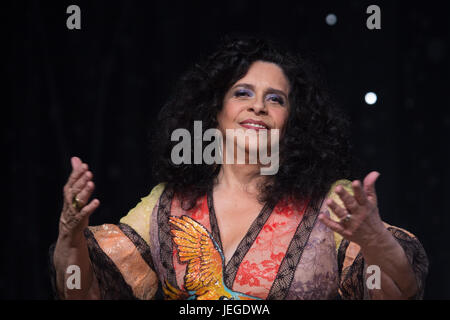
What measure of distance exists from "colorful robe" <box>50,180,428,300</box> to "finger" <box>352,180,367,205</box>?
0.39 metres

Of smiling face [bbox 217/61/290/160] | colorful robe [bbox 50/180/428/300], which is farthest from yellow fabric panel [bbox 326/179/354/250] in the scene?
smiling face [bbox 217/61/290/160]

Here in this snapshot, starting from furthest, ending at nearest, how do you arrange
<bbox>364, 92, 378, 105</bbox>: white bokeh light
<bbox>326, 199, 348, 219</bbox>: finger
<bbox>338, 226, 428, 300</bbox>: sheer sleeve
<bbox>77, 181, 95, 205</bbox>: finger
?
<bbox>364, 92, 378, 105</bbox>: white bokeh light → <bbox>338, 226, 428, 300</bbox>: sheer sleeve → <bbox>77, 181, 95, 205</bbox>: finger → <bbox>326, 199, 348, 219</bbox>: finger

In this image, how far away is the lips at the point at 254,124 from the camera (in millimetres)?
2107

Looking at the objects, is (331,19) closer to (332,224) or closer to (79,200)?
(332,224)

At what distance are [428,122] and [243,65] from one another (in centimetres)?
106

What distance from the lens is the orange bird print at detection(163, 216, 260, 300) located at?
6.47 feet

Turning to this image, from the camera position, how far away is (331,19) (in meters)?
2.81

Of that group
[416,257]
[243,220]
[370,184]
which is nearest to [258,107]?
[243,220]

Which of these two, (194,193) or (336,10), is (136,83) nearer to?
(194,193)

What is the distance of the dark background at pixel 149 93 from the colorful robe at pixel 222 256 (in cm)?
69

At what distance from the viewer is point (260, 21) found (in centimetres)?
288

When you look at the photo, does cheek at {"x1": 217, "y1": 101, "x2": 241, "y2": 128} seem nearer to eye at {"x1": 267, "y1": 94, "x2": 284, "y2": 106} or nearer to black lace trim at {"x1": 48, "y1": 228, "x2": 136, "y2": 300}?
eye at {"x1": 267, "y1": 94, "x2": 284, "y2": 106}

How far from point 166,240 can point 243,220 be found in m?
0.32

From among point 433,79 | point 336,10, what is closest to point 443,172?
point 433,79
